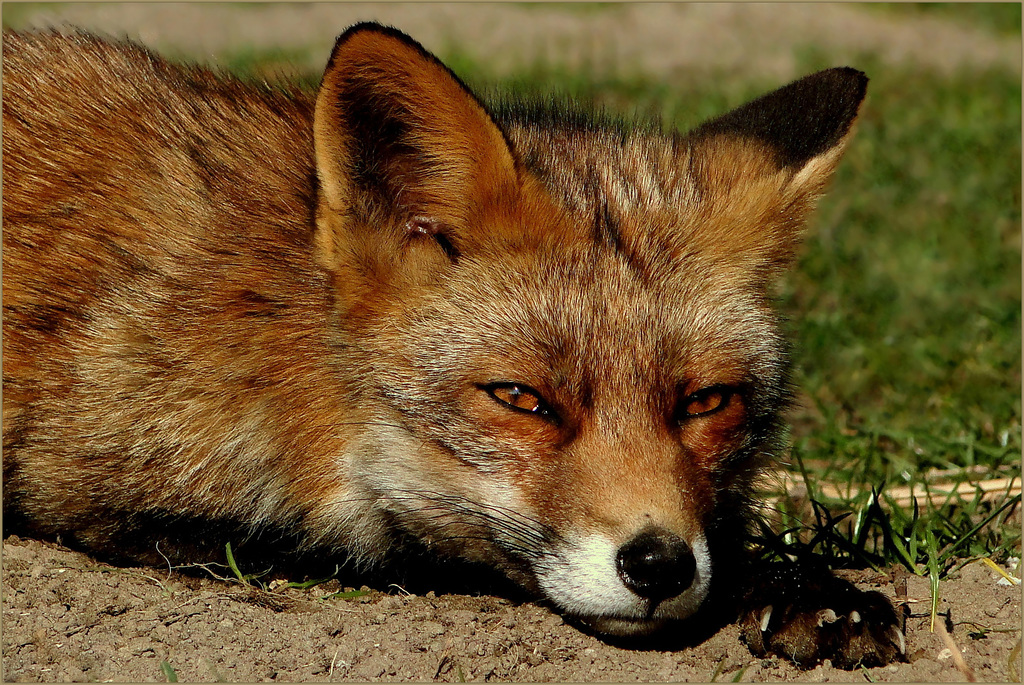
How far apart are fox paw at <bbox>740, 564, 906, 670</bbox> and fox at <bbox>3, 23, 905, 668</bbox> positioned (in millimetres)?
11

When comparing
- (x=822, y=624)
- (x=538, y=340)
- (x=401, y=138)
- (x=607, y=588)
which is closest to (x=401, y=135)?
(x=401, y=138)

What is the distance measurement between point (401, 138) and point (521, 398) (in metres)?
1.06

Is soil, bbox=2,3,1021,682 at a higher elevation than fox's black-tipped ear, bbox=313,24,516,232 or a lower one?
lower

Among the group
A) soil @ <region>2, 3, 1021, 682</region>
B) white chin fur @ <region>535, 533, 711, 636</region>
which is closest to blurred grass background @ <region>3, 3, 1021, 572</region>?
soil @ <region>2, 3, 1021, 682</region>

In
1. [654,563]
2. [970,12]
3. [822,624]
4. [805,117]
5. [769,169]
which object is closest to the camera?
[654,563]

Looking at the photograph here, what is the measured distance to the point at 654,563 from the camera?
3238mm

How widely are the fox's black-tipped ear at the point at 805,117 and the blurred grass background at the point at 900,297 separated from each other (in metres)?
0.75

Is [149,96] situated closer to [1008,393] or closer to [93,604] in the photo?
[93,604]

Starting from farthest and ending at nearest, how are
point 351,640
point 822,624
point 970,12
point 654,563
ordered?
point 970,12, point 822,624, point 351,640, point 654,563

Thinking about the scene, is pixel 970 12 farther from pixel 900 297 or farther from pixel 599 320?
pixel 599 320

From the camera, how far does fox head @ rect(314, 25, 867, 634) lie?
345cm

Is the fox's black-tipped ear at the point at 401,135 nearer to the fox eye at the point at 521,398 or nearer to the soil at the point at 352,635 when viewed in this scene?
the fox eye at the point at 521,398

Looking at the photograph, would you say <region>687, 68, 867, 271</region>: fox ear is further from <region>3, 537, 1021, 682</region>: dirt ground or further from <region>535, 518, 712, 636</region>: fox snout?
<region>3, 537, 1021, 682</region>: dirt ground

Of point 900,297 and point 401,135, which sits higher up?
point 401,135
